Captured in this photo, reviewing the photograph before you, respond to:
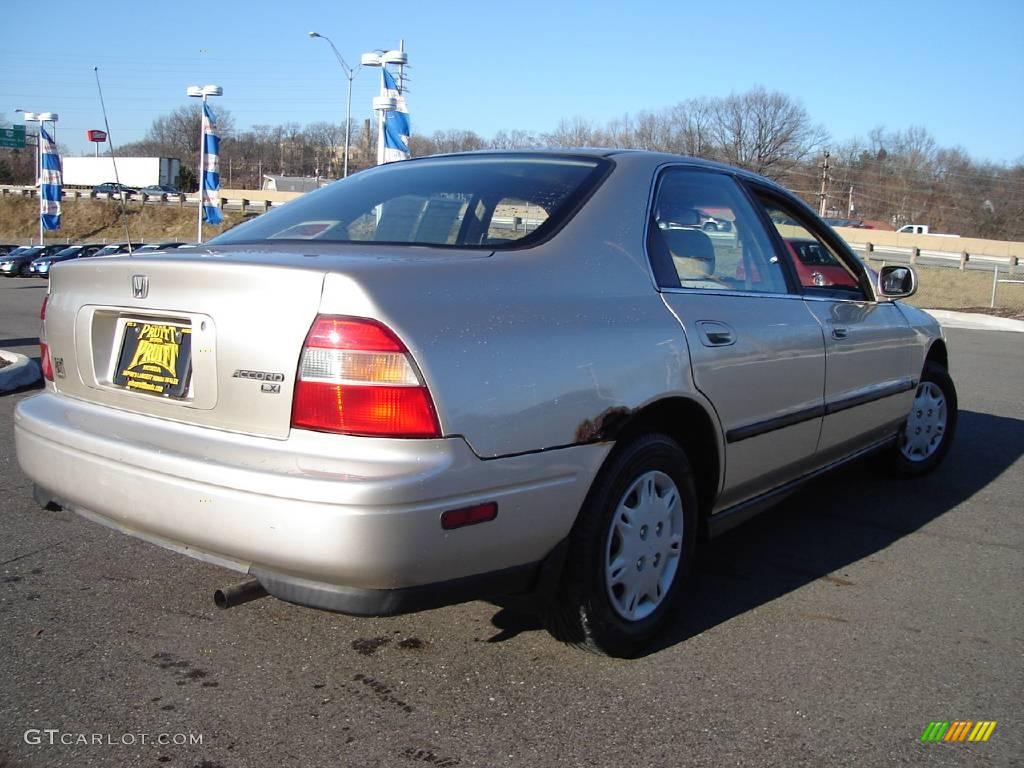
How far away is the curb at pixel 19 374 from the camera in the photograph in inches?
289

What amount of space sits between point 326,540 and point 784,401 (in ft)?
6.87

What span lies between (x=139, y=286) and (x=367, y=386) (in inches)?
36.6

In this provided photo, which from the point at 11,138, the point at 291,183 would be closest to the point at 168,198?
the point at 291,183

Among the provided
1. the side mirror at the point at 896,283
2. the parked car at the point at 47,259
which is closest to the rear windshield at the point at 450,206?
the side mirror at the point at 896,283

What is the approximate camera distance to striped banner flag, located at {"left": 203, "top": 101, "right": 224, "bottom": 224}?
26938 millimetres

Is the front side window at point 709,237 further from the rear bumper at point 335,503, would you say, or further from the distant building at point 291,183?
the distant building at point 291,183

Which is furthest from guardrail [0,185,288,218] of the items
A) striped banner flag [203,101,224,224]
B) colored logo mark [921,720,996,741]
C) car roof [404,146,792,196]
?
colored logo mark [921,720,996,741]

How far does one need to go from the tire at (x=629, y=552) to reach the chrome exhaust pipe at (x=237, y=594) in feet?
2.87

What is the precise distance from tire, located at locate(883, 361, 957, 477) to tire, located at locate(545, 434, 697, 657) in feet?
8.26

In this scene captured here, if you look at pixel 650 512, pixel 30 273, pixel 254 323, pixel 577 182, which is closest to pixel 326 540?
pixel 254 323

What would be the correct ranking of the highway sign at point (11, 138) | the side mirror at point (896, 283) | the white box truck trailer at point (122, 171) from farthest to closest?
the white box truck trailer at point (122, 171)
the highway sign at point (11, 138)
the side mirror at point (896, 283)

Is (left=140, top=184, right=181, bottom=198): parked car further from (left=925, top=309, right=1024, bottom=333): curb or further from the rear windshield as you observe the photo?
the rear windshield

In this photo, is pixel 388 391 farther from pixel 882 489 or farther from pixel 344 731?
pixel 882 489

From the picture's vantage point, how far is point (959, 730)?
2.64 metres
